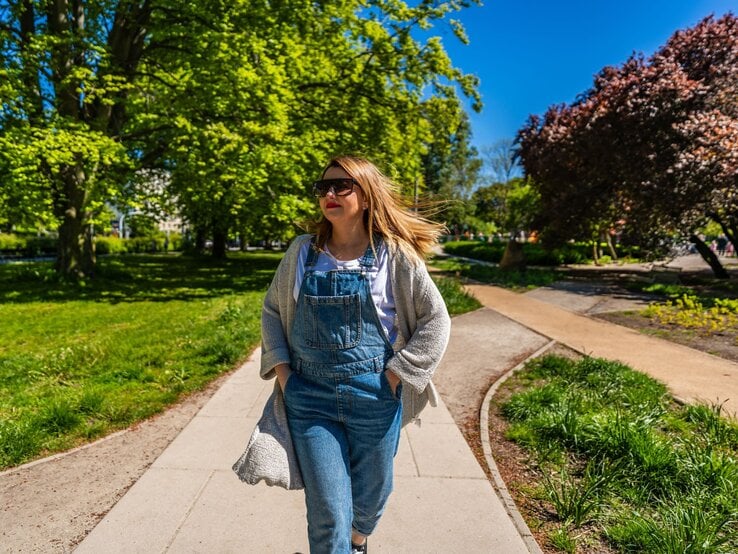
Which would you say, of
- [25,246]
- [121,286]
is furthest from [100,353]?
[25,246]

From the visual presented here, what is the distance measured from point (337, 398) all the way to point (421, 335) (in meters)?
0.44

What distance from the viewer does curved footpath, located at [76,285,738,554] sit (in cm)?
246

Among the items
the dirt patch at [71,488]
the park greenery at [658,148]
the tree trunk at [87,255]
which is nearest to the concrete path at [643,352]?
the dirt patch at [71,488]

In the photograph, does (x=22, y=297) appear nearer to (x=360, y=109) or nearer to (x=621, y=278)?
(x=360, y=109)

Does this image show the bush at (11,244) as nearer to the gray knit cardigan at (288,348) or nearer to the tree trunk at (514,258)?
the tree trunk at (514,258)

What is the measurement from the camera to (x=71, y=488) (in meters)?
3.00

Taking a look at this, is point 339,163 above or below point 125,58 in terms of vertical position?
below

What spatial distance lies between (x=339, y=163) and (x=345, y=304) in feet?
2.15

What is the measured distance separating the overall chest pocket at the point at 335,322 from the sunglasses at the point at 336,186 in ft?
1.56

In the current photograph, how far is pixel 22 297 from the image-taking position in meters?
11.3

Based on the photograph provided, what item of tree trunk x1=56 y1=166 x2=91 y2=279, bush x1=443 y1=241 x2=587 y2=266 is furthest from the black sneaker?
bush x1=443 y1=241 x2=587 y2=266

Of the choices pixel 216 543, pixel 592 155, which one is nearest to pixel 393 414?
pixel 216 543

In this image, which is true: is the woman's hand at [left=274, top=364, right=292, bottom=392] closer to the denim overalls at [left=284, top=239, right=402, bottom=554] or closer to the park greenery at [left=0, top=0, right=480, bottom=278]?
the denim overalls at [left=284, top=239, right=402, bottom=554]

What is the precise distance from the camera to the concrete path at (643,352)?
4867 millimetres
